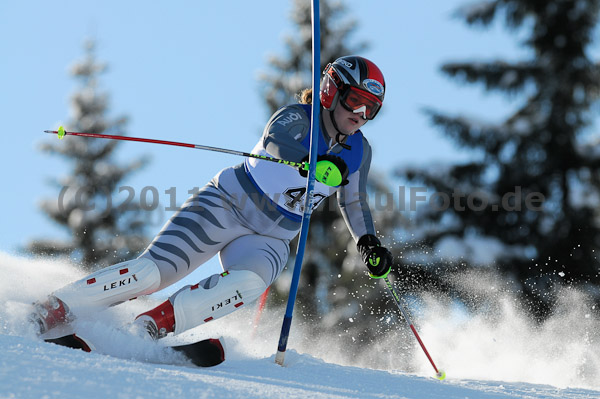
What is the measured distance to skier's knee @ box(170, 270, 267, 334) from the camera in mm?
3320

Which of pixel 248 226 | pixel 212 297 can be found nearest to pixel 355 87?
pixel 248 226

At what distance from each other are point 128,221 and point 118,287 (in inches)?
426

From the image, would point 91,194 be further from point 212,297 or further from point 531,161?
point 212,297

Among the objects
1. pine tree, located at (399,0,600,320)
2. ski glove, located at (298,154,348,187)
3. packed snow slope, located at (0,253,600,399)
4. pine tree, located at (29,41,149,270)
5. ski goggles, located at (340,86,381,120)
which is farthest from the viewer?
pine tree, located at (29,41,149,270)

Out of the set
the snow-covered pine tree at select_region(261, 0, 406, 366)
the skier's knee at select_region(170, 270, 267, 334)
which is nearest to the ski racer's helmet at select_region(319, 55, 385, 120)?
the skier's knee at select_region(170, 270, 267, 334)

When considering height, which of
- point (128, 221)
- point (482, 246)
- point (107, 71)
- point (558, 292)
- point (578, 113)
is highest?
point (107, 71)

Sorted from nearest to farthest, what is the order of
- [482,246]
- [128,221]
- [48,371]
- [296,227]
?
[48,371]
[296,227]
[482,246]
[128,221]

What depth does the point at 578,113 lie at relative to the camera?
38.3 feet

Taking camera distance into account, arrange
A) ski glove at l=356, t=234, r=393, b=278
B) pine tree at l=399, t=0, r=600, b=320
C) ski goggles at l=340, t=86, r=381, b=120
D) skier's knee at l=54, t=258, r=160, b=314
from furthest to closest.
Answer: pine tree at l=399, t=0, r=600, b=320, ski glove at l=356, t=234, r=393, b=278, ski goggles at l=340, t=86, r=381, b=120, skier's knee at l=54, t=258, r=160, b=314

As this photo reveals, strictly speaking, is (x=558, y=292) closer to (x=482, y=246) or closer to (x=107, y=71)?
(x=482, y=246)

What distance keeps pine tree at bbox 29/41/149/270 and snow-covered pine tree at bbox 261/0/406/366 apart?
136 inches

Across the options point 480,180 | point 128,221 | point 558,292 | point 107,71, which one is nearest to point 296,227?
point 558,292

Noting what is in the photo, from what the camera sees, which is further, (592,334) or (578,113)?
(578,113)

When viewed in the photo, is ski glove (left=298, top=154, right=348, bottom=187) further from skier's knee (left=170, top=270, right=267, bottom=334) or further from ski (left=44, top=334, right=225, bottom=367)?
ski (left=44, top=334, right=225, bottom=367)
